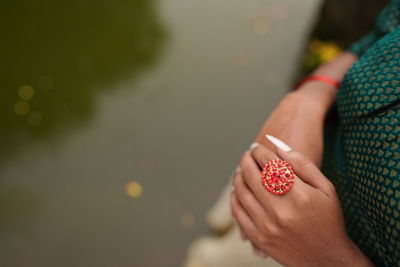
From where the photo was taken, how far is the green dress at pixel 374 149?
2.36 feet

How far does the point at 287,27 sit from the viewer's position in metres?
2.97

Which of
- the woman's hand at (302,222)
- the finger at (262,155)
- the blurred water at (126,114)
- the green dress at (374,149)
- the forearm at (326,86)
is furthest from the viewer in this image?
the blurred water at (126,114)

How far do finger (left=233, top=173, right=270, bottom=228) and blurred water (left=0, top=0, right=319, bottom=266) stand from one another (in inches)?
57.8

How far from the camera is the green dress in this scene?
2.36ft

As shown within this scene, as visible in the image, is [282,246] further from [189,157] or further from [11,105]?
[11,105]

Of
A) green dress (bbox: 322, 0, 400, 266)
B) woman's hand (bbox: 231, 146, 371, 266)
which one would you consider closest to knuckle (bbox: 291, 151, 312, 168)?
woman's hand (bbox: 231, 146, 371, 266)

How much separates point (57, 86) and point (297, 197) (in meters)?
2.48

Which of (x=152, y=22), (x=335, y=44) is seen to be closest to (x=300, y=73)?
(x=335, y=44)

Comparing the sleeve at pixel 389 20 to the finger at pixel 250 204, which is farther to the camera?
the sleeve at pixel 389 20

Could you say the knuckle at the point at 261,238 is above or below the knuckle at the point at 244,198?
below

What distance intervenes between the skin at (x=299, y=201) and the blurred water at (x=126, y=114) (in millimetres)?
→ 1437

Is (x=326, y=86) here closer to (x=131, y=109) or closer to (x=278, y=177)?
(x=278, y=177)

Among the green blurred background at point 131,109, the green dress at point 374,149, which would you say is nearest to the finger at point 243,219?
the green dress at point 374,149

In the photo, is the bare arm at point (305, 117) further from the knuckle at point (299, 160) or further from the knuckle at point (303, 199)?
the knuckle at point (303, 199)
